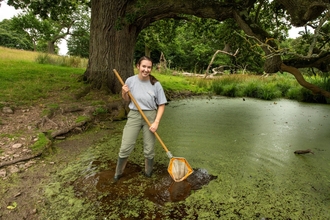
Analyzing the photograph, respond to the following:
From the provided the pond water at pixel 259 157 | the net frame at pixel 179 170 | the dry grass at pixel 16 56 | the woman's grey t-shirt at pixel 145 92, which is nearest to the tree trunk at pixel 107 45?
the pond water at pixel 259 157

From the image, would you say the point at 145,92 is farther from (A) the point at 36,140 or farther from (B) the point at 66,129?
(B) the point at 66,129

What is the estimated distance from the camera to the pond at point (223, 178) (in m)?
2.53

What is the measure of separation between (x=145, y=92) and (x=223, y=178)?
4.84ft

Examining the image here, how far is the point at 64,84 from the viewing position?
703 centimetres

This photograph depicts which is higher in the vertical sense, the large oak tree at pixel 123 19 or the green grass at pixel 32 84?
the large oak tree at pixel 123 19

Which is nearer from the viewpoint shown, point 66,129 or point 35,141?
point 35,141

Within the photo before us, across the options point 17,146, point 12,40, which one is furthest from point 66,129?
point 12,40

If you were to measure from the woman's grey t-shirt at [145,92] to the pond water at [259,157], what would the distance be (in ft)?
3.83

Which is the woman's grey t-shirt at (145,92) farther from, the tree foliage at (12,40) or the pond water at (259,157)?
the tree foliage at (12,40)

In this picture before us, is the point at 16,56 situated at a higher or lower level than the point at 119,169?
higher

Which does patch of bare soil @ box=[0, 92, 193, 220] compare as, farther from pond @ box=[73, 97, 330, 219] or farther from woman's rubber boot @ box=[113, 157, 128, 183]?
woman's rubber boot @ box=[113, 157, 128, 183]

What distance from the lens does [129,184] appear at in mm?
2986

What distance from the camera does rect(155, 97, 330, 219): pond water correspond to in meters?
2.68

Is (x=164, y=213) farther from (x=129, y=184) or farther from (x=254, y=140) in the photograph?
(x=254, y=140)
